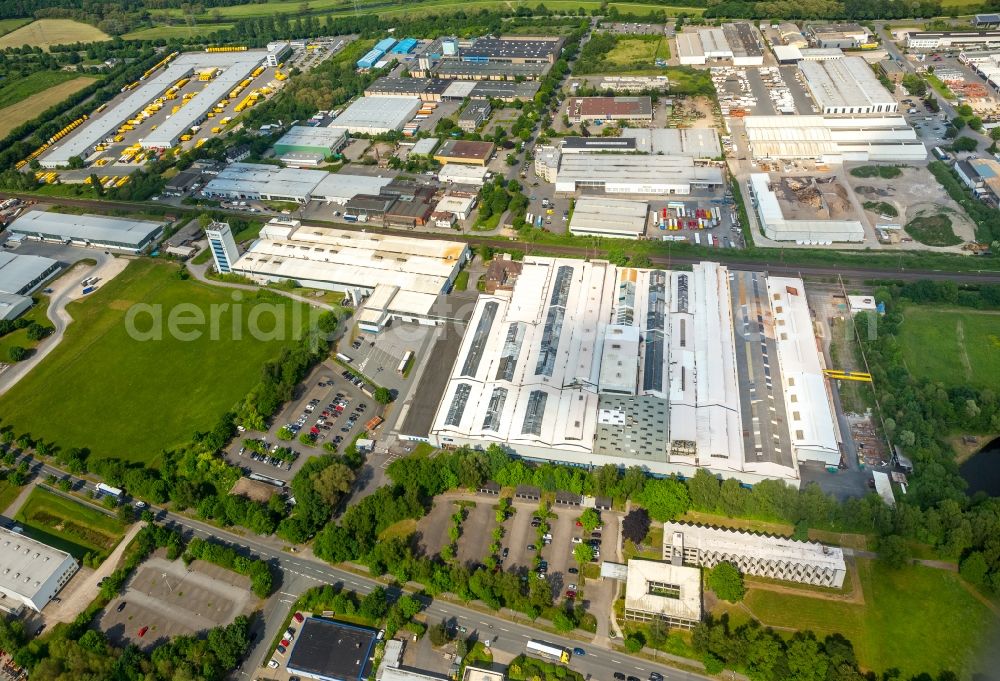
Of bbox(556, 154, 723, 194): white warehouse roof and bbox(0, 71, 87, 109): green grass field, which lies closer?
bbox(556, 154, 723, 194): white warehouse roof

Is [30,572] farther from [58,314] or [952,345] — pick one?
[952,345]

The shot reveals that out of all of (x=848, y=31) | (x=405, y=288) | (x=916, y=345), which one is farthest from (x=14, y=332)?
(x=848, y=31)

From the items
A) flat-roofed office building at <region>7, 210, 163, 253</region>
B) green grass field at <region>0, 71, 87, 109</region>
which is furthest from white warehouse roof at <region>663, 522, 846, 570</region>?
green grass field at <region>0, 71, 87, 109</region>

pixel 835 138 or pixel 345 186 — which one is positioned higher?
pixel 835 138

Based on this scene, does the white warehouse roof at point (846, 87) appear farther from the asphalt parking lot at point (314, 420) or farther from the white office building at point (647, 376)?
the asphalt parking lot at point (314, 420)

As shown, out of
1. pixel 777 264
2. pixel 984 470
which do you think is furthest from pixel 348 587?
pixel 777 264

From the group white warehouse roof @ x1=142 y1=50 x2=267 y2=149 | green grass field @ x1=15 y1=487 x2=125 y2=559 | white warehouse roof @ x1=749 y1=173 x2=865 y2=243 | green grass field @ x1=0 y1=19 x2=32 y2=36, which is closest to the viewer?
green grass field @ x1=15 y1=487 x2=125 y2=559

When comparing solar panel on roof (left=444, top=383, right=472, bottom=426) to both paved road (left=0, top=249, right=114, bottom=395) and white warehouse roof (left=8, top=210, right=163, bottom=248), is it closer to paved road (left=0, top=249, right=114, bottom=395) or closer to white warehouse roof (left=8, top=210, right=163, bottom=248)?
paved road (left=0, top=249, right=114, bottom=395)
